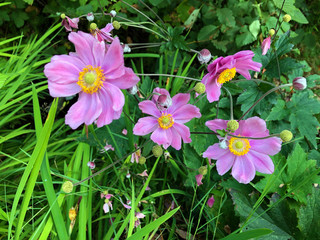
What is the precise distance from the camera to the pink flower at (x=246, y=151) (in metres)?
1.16

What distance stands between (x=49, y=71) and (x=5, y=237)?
35.1 inches

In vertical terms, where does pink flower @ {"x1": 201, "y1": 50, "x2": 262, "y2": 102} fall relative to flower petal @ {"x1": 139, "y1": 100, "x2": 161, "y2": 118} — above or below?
above

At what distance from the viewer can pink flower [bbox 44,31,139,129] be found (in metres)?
0.96

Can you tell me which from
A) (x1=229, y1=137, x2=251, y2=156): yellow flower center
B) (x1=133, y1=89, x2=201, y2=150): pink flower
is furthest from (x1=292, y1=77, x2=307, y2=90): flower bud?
(x1=133, y1=89, x2=201, y2=150): pink flower

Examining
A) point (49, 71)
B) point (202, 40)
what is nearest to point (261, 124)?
point (49, 71)

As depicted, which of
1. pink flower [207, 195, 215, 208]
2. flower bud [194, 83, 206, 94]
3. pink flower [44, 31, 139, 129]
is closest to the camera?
pink flower [44, 31, 139, 129]

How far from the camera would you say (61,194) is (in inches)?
48.9

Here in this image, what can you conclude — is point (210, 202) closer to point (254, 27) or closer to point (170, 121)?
point (170, 121)

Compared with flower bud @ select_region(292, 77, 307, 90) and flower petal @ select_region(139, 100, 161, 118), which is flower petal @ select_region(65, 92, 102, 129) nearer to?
flower petal @ select_region(139, 100, 161, 118)

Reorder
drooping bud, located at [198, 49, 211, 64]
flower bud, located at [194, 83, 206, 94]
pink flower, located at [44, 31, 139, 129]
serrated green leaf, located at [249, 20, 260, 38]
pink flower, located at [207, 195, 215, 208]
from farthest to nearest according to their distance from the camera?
serrated green leaf, located at [249, 20, 260, 38]
pink flower, located at [207, 195, 215, 208]
drooping bud, located at [198, 49, 211, 64]
flower bud, located at [194, 83, 206, 94]
pink flower, located at [44, 31, 139, 129]

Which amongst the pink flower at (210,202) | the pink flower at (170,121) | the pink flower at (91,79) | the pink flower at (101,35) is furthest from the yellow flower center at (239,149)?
the pink flower at (101,35)

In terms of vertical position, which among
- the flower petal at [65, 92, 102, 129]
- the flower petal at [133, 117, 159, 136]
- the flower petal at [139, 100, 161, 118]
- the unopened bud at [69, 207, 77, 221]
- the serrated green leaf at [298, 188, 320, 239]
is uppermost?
the flower petal at [65, 92, 102, 129]

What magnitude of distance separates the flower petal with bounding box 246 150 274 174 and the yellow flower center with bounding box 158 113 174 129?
39 centimetres

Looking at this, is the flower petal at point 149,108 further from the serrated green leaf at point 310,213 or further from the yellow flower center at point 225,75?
the serrated green leaf at point 310,213
